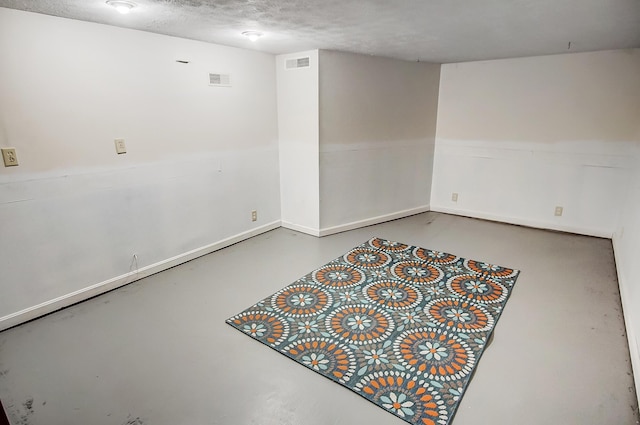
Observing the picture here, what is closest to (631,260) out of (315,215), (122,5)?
(315,215)

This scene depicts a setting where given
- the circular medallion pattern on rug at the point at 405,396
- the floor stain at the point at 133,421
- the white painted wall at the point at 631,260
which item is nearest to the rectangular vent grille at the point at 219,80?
the floor stain at the point at 133,421

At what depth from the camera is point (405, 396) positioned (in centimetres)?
183

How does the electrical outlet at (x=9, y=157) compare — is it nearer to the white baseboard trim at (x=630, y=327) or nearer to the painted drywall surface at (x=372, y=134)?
the painted drywall surface at (x=372, y=134)

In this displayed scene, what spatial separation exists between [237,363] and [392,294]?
1359mm

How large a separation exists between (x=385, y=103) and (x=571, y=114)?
2.16 meters

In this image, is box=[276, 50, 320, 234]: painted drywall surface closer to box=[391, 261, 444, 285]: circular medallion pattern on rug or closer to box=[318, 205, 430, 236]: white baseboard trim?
box=[318, 205, 430, 236]: white baseboard trim

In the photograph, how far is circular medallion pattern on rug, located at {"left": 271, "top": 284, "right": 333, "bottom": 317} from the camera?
2.61 meters

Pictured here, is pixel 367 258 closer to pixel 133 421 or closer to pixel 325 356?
pixel 325 356

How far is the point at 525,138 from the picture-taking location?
4.34 m

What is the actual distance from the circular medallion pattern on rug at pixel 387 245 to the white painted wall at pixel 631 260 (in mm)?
1838

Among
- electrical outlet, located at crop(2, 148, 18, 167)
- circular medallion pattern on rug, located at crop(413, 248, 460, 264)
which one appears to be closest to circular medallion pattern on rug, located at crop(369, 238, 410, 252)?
circular medallion pattern on rug, located at crop(413, 248, 460, 264)

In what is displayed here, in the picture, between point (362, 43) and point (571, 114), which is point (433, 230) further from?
point (362, 43)

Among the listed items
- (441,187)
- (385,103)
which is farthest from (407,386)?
(441,187)

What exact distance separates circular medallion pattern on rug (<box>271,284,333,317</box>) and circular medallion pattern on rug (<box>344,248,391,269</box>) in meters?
0.65
